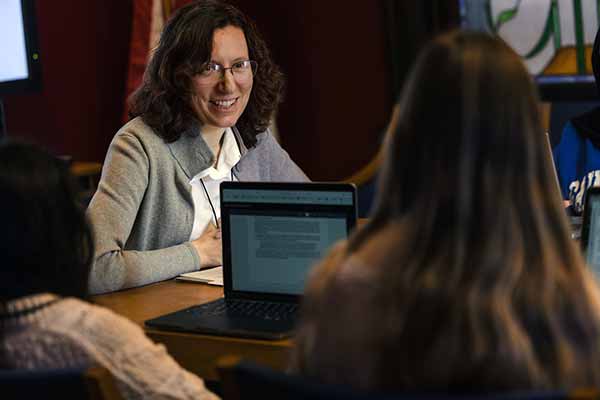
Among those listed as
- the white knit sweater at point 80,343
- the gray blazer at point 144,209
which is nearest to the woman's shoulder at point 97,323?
the white knit sweater at point 80,343

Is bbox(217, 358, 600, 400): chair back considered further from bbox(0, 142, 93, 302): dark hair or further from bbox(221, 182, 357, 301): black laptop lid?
bbox(221, 182, 357, 301): black laptop lid

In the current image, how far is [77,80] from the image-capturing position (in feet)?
16.3

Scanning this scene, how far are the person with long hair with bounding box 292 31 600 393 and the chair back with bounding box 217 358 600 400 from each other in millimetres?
63

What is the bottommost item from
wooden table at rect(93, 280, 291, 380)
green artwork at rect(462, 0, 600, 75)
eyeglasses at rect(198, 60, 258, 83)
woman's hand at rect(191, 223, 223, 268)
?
wooden table at rect(93, 280, 291, 380)

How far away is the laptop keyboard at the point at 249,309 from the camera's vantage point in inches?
80.7

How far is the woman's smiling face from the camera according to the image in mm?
2707

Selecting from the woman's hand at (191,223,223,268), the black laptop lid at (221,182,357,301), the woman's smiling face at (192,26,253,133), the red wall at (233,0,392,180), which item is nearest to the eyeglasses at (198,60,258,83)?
the woman's smiling face at (192,26,253,133)

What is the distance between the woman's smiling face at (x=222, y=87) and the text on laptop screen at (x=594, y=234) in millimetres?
1048

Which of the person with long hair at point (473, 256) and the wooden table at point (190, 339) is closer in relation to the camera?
the person with long hair at point (473, 256)

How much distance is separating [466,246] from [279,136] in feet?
13.5

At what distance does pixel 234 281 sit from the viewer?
219 cm

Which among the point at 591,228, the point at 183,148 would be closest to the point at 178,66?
the point at 183,148

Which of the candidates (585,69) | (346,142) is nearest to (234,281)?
(585,69)

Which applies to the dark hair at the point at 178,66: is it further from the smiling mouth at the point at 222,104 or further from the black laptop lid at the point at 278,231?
the black laptop lid at the point at 278,231
